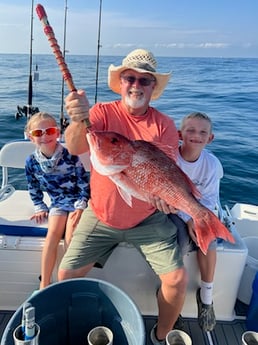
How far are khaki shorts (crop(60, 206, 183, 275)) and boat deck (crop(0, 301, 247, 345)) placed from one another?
70cm

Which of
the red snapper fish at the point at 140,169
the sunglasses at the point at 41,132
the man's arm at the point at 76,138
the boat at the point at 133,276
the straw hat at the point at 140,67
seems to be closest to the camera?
the red snapper fish at the point at 140,169

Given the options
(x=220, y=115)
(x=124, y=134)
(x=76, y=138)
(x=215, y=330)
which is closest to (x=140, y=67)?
(x=124, y=134)

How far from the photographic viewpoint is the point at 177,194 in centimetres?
179

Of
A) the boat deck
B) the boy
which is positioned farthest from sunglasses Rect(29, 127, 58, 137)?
the boat deck

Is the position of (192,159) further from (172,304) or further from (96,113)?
(172,304)

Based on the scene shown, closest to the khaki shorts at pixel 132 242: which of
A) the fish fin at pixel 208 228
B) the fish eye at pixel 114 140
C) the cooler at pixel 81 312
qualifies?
the cooler at pixel 81 312

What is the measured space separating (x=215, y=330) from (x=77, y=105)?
2141 millimetres

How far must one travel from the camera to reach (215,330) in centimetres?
281

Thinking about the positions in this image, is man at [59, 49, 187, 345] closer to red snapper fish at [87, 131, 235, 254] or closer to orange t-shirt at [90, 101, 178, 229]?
orange t-shirt at [90, 101, 178, 229]

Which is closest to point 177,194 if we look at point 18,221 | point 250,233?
point 18,221

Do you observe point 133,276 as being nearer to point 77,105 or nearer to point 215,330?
point 215,330

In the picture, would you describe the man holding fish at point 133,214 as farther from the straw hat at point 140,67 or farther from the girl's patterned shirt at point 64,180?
the girl's patterned shirt at point 64,180

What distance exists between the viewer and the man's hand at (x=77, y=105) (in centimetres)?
172

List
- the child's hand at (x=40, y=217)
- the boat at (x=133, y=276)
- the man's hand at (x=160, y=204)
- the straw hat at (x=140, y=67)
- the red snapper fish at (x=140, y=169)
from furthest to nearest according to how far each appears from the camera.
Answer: the child's hand at (x=40, y=217), the boat at (x=133, y=276), the straw hat at (x=140, y=67), the man's hand at (x=160, y=204), the red snapper fish at (x=140, y=169)
